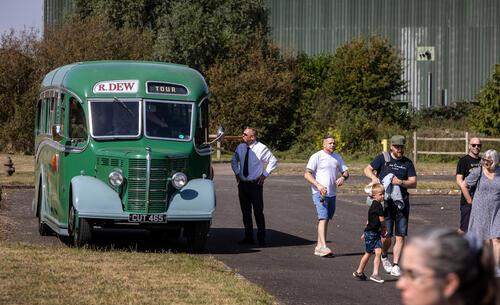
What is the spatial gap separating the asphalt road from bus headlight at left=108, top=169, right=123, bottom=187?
1.28 metres

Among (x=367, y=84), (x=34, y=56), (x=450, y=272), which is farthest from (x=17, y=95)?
(x=450, y=272)

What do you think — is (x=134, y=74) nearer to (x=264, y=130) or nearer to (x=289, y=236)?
(x=289, y=236)

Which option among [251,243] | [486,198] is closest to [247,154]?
[251,243]

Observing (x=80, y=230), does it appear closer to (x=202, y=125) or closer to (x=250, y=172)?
(x=202, y=125)

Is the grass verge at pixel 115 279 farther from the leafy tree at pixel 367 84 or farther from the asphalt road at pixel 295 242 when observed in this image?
the leafy tree at pixel 367 84

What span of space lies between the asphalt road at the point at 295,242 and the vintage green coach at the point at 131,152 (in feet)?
2.80

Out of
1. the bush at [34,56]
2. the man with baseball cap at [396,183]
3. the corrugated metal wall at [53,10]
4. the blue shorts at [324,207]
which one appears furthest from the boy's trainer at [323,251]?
the corrugated metal wall at [53,10]

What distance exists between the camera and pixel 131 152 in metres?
18.2

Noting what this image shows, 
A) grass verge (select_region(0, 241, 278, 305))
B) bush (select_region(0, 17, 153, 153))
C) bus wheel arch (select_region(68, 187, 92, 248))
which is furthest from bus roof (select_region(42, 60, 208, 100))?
bush (select_region(0, 17, 153, 153))

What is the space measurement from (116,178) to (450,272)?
564 inches

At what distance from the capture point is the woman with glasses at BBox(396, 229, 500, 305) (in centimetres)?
386

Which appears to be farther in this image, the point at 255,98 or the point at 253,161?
the point at 255,98

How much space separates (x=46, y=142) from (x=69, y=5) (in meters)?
63.9

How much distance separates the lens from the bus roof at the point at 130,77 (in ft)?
62.0
